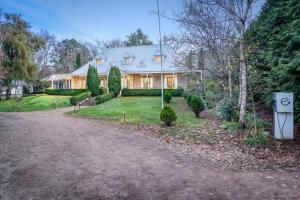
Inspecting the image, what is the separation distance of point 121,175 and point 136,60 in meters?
29.6

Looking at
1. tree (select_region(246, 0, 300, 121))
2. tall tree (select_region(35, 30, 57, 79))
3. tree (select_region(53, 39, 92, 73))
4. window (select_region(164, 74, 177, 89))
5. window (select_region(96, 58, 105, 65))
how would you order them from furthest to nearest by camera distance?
tree (select_region(53, 39, 92, 73))
tall tree (select_region(35, 30, 57, 79))
window (select_region(96, 58, 105, 65))
window (select_region(164, 74, 177, 89))
tree (select_region(246, 0, 300, 121))

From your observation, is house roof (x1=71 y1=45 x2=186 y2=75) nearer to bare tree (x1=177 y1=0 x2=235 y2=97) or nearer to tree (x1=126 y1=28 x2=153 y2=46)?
tree (x1=126 y1=28 x2=153 y2=46)

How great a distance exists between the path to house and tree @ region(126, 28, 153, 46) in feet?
147

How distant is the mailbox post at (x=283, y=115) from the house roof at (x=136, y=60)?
22.5 m

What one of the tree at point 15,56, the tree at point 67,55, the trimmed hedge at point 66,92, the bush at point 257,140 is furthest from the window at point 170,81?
the tree at point 67,55

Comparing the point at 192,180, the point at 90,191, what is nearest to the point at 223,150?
the point at 192,180

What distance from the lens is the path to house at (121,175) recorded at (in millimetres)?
4812

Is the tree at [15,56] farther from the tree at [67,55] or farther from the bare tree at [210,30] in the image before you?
the bare tree at [210,30]

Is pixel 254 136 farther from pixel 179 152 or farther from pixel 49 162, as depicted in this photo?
pixel 49 162

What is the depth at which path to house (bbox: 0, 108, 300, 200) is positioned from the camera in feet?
15.8

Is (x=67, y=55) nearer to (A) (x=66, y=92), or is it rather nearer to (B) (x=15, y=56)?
(B) (x=15, y=56)

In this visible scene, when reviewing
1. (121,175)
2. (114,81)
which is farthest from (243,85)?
(114,81)

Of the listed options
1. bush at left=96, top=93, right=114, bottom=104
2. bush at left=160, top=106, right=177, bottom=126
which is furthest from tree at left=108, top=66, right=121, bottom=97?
bush at left=160, top=106, right=177, bottom=126

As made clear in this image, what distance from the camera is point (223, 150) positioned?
8.06 m
